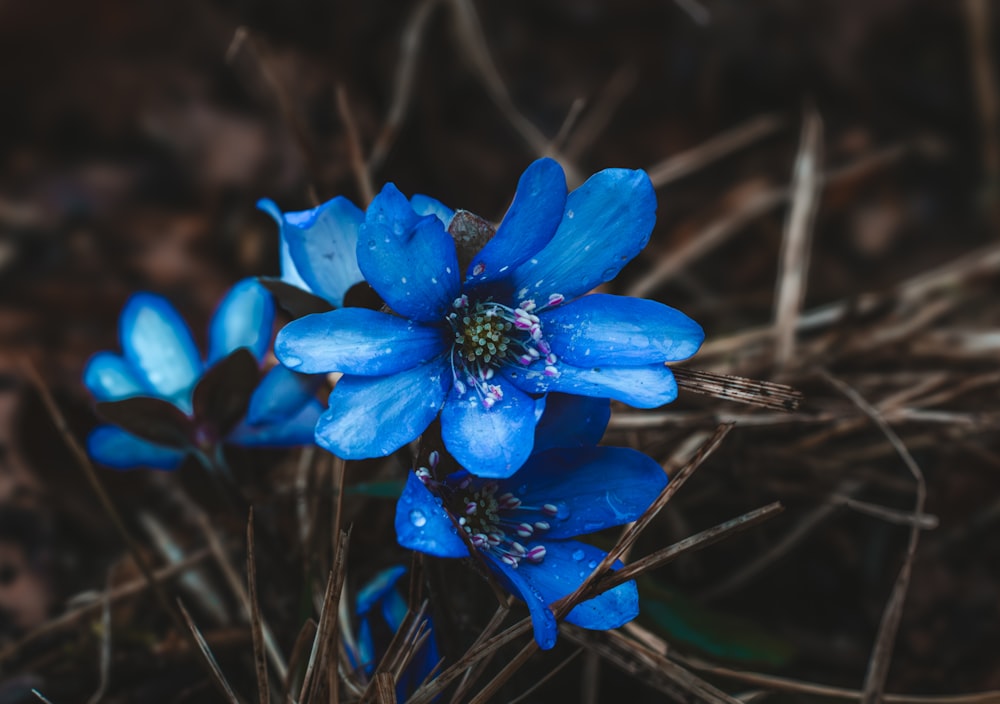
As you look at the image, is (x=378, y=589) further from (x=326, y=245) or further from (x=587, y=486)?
A: (x=326, y=245)

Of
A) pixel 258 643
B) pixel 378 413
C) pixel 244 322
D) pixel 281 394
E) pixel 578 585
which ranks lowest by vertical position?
pixel 578 585

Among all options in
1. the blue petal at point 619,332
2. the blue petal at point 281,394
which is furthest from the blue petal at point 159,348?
the blue petal at point 619,332

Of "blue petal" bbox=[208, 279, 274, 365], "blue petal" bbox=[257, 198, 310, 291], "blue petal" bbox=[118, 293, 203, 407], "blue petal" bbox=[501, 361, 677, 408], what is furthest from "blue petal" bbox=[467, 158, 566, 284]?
"blue petal" bbox=[118, 293, 203, 407]

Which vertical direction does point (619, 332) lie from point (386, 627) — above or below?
above

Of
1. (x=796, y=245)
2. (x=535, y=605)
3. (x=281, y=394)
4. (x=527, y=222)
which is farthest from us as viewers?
(x=796, y=245)

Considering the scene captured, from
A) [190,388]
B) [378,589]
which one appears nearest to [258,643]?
[378,589]

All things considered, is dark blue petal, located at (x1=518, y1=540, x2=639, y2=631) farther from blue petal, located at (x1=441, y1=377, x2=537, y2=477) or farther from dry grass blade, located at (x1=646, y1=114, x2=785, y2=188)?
dry grass blade, located at (x1=646, y1=114, x2=785, y2=188)

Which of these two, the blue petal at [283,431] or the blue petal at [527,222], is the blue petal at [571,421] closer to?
the blue petal at [527,222]
